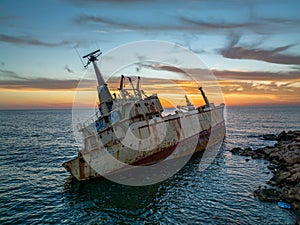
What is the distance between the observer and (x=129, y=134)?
22609mm

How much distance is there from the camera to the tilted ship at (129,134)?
70.0ft

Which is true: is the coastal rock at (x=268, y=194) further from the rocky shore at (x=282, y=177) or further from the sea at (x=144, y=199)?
the sea at (x=144, y=199)

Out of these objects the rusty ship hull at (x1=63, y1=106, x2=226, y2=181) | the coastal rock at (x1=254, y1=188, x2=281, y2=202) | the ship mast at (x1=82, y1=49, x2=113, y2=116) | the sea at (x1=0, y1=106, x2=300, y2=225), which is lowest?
the sea at (x1=0, y1=106, x2=300, y2=225)

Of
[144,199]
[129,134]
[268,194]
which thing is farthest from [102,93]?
[268,194]

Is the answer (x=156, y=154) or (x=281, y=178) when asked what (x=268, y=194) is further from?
(x=156, y=154)

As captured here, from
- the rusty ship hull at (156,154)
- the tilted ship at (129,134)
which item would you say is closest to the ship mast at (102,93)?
the tilted ship at (129,134)

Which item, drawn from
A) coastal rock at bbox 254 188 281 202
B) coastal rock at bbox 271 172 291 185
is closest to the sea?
coastal rock at bbox 254 188 281 202

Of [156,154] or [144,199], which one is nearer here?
[144,199]

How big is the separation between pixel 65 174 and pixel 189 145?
52.8 feet

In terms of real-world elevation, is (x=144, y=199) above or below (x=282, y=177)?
below

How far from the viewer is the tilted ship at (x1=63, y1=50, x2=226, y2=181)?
21.3 metres

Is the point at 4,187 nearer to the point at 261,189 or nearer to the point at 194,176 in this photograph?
the point at 194,176

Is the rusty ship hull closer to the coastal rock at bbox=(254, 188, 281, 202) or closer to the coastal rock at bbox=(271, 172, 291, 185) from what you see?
the coastal rock at bbox=(254, 188, 281, 202)

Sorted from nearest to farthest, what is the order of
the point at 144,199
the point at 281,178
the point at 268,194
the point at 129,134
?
the point at 268,194
the point at 144,199
the point at 281,178
the point at 129,134
